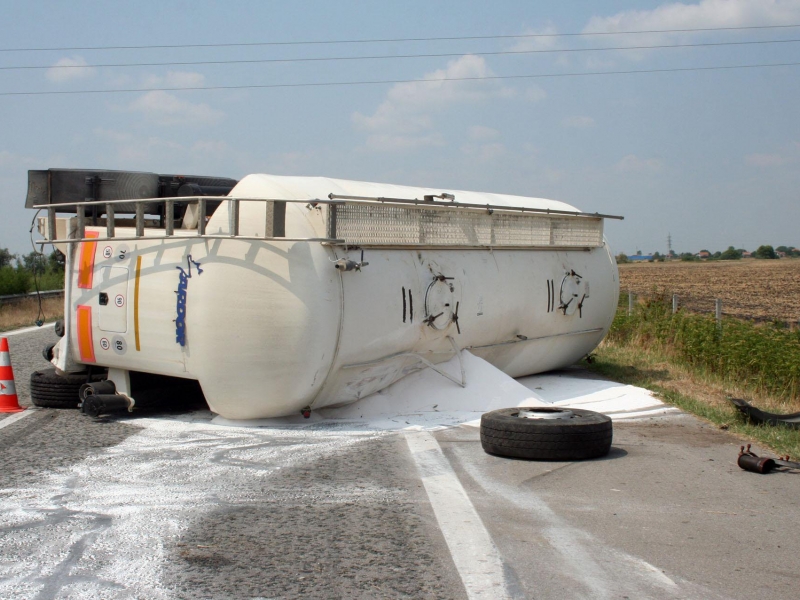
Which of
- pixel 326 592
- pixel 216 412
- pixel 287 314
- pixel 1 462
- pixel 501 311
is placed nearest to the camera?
pixel 326 592

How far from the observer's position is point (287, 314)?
7.97 meters

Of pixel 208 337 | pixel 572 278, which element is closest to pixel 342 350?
pixel 208 337

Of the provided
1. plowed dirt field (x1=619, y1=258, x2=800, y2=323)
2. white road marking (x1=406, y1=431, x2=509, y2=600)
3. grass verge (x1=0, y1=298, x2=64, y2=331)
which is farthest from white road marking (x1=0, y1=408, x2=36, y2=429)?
plowed dirt field (x1=619, y1=258, x2=800, y2=323)

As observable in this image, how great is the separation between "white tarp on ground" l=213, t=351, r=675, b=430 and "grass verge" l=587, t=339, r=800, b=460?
49 cm

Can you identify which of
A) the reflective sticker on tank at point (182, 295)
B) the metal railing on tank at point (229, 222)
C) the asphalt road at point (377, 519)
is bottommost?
the asphalt road at point (377, 519)

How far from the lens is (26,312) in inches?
982

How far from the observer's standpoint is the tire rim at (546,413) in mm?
7738

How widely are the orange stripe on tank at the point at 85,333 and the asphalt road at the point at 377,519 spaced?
1293mm

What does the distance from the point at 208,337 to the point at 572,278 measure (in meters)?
6.04

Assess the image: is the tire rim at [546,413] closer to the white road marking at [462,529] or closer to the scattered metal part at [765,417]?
the white road marking at [462,529]

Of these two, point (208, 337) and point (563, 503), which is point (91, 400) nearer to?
point (208, 337)

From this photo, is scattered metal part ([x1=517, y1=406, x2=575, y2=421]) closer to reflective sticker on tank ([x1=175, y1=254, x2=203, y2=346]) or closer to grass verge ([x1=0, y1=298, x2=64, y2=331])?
reflective sticker on tank ([x1=175, y1=254, x2=203, y2=346])

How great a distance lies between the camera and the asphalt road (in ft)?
14.2

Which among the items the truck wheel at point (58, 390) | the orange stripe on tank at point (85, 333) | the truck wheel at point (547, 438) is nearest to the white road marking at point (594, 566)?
the truck wheel at point (547, 438)
